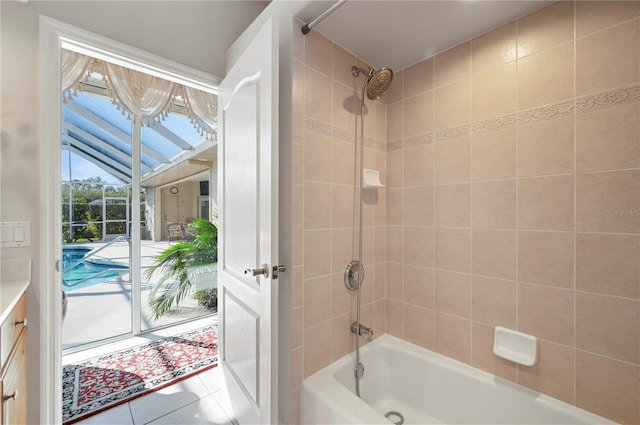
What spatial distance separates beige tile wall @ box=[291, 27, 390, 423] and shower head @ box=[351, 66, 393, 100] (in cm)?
11

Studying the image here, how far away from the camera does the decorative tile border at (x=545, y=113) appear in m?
1.19

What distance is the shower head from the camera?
55.9 inches

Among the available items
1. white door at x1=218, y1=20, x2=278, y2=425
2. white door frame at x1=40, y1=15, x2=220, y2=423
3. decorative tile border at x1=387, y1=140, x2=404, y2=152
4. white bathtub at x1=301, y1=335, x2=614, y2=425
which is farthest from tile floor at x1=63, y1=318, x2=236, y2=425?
decorative tile border at x1=387, y1=140, x2=404, y2=152

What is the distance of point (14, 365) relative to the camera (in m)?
0.93

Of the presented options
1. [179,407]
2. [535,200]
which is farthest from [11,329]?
[535,200]

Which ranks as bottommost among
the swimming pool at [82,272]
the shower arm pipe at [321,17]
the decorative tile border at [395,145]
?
the swimming pool at [82,272]

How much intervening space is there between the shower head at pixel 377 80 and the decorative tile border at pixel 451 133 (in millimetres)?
434

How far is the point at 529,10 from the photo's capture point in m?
1.26

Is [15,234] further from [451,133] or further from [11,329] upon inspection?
[451,133]

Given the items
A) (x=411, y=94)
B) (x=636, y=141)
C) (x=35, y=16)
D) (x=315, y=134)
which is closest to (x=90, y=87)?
(x=35, y=16)

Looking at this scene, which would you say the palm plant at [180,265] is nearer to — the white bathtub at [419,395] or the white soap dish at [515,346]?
the white bathtub at [419,395]

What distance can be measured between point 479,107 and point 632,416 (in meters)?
1.49

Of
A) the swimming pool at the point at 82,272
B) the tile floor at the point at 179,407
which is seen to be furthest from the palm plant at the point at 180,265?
the tile floor at the point at 179,407

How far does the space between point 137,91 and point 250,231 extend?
1595 mm
